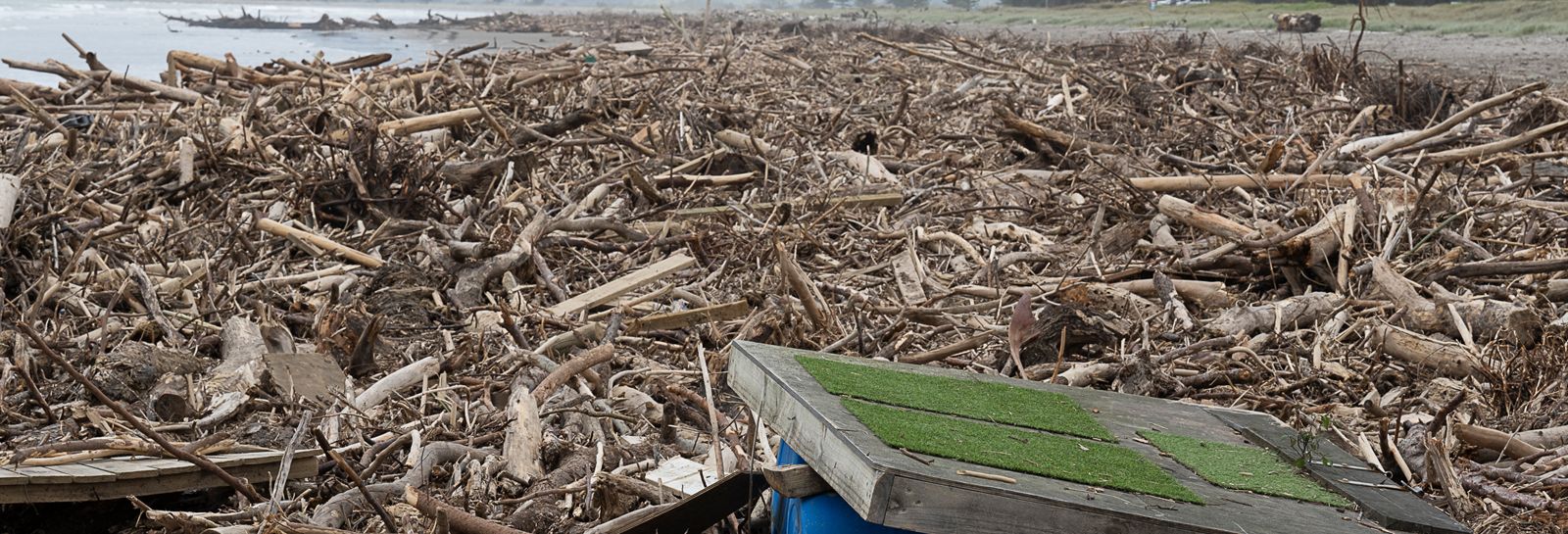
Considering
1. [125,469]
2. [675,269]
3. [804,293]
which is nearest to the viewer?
[125,469]

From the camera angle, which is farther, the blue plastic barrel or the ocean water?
the ocean water

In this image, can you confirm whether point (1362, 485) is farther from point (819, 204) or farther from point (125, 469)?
point (819, 204)

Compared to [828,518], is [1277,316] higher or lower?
lower

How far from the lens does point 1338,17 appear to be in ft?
126

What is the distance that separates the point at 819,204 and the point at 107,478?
15.1 ft

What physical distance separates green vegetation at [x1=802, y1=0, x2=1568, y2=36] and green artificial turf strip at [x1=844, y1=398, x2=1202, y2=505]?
20103 millimetres

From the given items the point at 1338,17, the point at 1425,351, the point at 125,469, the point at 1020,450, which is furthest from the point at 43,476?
the point at 1338,17

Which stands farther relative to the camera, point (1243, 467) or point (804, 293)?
point (804, 293)

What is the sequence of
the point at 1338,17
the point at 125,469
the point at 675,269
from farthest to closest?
the point at 1338,17 → the point at 675,269 → the point at 125,469

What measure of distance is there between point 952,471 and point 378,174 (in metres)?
5.67

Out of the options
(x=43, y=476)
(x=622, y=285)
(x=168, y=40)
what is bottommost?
(x=168, y=40)

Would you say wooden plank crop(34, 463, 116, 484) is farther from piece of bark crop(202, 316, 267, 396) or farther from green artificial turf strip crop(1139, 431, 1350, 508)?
green artificial turf strip crop(1139, 431, 1350, 508)

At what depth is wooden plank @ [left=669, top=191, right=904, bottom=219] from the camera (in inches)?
285

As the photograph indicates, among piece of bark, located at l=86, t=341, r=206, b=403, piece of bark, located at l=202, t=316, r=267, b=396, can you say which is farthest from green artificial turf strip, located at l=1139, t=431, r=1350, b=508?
piece of bark, located at l=86, t=341, r=206, b=403
